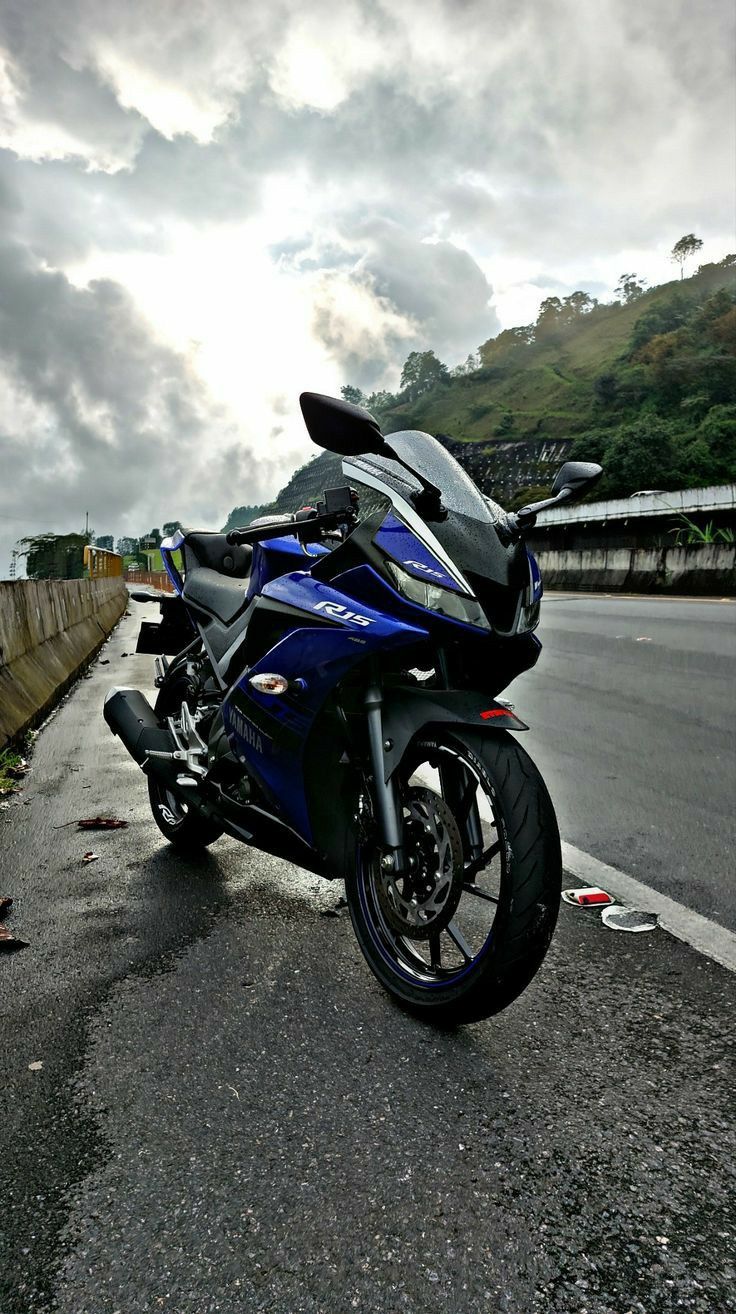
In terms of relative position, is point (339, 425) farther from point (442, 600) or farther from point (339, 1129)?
point (339, 1129)

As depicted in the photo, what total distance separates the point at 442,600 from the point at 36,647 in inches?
306

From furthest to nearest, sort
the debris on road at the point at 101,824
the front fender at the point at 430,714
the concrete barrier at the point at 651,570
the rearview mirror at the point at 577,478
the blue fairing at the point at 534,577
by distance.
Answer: the concrete barrier at the point at 651,570 → the debris on road at the point at 101,824 → the rearview mirror at the point at 577,478 → the blue fairing at the point at 534,577 → the front fender at the point at 430,714

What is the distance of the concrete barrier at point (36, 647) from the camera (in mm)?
7133

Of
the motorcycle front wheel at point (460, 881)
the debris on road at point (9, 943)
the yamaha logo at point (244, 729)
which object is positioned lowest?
the debris on road at point (9, 943)

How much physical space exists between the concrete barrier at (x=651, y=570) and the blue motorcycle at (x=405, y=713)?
61.5 ft

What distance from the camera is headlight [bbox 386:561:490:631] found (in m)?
2.37

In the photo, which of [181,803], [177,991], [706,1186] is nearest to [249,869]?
[181,803]

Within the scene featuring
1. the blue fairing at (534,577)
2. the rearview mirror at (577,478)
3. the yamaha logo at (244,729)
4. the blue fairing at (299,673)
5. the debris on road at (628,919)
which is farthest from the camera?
the debris on road at (628,919)

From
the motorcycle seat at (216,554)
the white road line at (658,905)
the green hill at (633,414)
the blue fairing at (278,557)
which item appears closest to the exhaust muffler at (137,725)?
the motorcycle seat at (216,554)

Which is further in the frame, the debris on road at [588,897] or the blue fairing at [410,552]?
the debris on road at [588,897]

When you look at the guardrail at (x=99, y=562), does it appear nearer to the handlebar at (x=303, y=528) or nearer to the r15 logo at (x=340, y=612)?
the handlebar at (x=303, y=528)

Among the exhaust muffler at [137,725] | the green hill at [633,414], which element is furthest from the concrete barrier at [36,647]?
the green hill at [633,414]

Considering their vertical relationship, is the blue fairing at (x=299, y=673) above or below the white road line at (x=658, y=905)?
above

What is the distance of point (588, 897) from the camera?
333 centimetres
